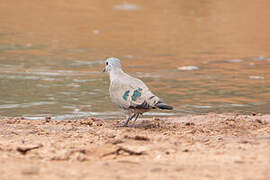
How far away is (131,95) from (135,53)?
680 cm

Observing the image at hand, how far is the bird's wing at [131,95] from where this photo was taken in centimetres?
549

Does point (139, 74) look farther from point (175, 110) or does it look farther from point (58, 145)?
point (58, 145)

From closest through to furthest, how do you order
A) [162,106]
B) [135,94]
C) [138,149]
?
1. [138,149]
2. [162,106]
3. [135,94]

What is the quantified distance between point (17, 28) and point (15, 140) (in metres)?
10.1

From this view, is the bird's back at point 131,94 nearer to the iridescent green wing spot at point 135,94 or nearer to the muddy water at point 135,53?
the iridescent green wing spot at point 135,94

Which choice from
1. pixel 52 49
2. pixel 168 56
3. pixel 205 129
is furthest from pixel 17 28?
pixel 205 129

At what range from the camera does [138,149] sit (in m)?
4.37

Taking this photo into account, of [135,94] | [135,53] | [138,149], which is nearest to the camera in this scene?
[138,149]

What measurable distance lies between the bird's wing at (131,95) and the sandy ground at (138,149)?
0.28 meters

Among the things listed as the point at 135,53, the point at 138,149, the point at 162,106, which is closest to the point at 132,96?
the point at 162,106

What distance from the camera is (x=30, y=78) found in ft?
30.1

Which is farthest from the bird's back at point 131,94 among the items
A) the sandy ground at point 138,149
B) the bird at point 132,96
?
the sandy ground at point 138,149

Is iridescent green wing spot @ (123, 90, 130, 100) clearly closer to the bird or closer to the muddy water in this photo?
the bird

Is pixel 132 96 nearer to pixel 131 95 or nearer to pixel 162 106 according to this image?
pixel 131 95
